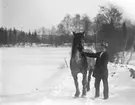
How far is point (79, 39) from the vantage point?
118 inches

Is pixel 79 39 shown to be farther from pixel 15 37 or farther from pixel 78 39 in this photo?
pixel 15 37

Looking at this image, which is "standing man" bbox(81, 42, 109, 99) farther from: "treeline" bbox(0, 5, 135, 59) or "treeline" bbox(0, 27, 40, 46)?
"treeline" bbox(0, 27, 40, 46)

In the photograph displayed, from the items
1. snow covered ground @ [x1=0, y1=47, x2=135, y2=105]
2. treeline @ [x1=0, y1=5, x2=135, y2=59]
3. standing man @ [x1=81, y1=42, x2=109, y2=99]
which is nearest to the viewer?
treeline @ [x1=0, y1=5, x2=135, y2=59]

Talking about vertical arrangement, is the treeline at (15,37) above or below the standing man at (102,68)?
above

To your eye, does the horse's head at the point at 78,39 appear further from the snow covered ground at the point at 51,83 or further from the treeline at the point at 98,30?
the snow covered ground at the point at 51,83

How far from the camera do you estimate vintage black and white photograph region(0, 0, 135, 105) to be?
2941 mm

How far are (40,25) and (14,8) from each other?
0.52m

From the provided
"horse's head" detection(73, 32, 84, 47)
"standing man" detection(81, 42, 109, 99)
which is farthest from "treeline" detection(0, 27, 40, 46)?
"standing man" detection(81, 42, 109, 99)

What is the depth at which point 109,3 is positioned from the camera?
318 cm

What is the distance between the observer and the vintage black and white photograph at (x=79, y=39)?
2.94 m

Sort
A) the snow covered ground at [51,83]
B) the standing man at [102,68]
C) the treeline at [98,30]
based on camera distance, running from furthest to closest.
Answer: the standing man at [102,68]
the snow covered ground at [51,83]
the treeline at [98,30]

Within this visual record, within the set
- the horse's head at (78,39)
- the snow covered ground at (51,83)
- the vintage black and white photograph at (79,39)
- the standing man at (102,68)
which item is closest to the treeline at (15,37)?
the vintage black and white photograph at (79,39)

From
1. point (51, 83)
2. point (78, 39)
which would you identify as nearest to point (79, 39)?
point (78, 39)

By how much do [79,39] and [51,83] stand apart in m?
1.29
